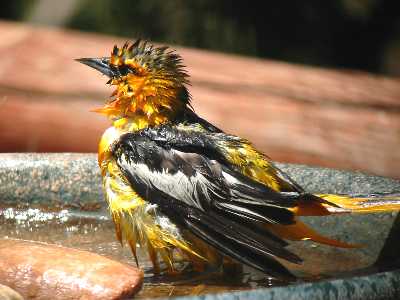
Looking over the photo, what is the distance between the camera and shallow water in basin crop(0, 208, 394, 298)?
3.15 meters

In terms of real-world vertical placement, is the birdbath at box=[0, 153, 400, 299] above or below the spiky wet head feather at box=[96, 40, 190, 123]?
below

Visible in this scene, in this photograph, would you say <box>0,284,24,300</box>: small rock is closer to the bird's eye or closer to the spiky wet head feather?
the spiky wet head feather

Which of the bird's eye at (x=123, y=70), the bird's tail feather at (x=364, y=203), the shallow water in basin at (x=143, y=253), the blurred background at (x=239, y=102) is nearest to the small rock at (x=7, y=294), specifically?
the shallow water in basin at (x=143, y=253)

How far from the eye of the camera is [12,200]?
3.68m

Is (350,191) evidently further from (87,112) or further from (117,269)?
(87,112)

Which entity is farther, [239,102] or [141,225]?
[239,102]

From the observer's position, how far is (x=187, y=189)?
324cm

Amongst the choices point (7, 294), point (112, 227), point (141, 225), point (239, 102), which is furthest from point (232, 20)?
point (7, 294)

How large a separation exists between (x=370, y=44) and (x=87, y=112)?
4213 millimetres

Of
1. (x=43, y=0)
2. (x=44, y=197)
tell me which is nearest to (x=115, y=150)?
(x=44, y=197)

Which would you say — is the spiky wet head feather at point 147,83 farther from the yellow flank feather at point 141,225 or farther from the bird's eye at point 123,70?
the yellow flank feather at point 141,225

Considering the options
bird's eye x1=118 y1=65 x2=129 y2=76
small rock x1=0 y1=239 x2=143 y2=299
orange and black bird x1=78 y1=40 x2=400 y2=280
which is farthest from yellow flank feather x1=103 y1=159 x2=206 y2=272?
bird's eye x1=118 y1=65 x2=129 y2=76

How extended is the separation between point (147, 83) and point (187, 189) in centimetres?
56

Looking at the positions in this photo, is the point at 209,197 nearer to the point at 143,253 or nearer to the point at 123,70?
the point at 143,253
